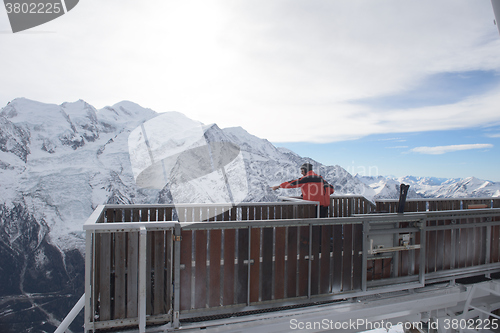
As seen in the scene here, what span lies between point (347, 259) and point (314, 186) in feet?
6.87

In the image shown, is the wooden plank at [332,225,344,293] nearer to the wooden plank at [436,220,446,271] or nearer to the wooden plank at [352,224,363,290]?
the wooden plank at [352,224,363,290]

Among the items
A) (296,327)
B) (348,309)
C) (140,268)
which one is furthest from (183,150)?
(348,309)

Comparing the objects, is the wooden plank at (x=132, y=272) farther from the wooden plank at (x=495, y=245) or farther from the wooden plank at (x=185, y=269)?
the wooden plank at (x=495, y=245)

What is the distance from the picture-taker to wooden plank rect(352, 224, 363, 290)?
4.25 metres

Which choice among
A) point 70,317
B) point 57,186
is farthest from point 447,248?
point 57,186

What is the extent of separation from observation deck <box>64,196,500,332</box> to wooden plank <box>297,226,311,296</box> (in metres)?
0.01

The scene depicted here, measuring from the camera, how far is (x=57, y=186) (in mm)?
88375

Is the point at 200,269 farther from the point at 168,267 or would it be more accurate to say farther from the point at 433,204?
the point at 433,204

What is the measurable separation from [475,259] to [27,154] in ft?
386

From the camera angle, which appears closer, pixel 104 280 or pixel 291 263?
pixel 104 280

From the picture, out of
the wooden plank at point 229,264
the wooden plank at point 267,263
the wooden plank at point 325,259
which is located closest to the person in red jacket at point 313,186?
the wooden plank at point 325,259

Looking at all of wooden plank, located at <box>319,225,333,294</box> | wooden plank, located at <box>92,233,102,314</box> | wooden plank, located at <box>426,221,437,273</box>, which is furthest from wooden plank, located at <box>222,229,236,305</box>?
wooden plank, located at <box>426,221,437,273</box>

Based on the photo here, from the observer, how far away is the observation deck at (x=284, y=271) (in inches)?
129

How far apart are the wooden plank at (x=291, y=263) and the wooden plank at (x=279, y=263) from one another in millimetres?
79
